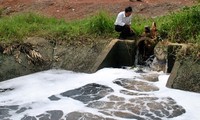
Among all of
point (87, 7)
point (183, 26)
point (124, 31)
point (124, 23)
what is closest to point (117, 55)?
point (124, 31)

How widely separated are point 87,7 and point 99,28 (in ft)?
14.5

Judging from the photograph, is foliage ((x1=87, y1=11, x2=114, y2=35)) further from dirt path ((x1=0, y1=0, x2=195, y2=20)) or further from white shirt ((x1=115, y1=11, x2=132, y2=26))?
dirt path ((x1=0, y1=0, x2=195, y2=20))

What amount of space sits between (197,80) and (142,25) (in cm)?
324


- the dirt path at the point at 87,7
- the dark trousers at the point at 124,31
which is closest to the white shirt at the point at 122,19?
the dark trousers at the point at 124,31

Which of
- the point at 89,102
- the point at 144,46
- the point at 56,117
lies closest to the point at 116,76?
the point at 144,46

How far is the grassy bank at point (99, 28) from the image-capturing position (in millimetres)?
10266

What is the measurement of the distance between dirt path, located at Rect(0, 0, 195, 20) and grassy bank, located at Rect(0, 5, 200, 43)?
217 cm

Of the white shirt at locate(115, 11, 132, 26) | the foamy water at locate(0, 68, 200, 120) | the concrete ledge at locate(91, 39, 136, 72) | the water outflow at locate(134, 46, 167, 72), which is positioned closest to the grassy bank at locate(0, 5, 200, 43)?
the white shirt at locate(115, 11, 132, 26)

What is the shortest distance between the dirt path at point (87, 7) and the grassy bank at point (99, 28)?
7.12 ft

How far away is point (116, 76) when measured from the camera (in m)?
10.0

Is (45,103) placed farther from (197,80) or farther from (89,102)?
(197,80)

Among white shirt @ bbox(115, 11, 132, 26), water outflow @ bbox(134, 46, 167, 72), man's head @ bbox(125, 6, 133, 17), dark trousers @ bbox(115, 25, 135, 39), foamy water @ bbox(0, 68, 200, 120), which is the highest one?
man's head @ bbox(125, 6, 133, 17)

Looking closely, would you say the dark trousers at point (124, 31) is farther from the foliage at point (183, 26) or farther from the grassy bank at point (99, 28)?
the foliage at point (183, 26)

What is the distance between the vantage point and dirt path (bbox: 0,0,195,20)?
581 inches
